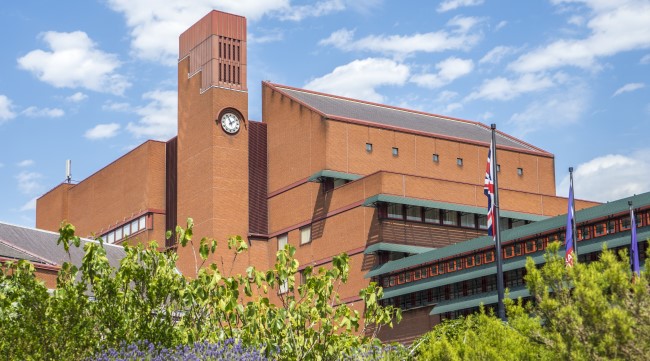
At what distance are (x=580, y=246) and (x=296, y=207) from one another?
26.1 metres

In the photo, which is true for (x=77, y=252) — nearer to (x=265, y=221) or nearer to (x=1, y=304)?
(x=265, y=221)

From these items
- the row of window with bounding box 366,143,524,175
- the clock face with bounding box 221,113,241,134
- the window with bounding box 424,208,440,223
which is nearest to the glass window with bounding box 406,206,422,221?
the window with bounding box 424,208,440,223

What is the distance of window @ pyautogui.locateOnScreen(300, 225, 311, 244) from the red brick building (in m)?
0.12

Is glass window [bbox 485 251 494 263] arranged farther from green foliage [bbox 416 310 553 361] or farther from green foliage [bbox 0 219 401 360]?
green foliage [bbox 416 310 553 361]

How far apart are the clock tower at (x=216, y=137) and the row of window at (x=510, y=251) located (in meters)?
14.9

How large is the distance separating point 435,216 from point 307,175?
981 cm

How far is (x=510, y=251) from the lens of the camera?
60.4 meters

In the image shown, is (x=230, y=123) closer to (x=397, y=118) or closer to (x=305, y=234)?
(x=305, y=234)

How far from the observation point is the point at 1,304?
77.7ft

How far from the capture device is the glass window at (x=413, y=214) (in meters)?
70.9

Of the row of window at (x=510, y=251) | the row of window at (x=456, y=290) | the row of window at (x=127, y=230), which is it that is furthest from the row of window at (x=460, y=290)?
the row of window at (x=127, y=230)

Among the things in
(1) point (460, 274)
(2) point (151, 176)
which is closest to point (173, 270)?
(1) point (460, 274)

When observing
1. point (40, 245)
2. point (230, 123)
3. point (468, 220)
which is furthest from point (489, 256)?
point (230, 123)

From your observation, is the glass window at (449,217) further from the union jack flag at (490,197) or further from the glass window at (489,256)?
the union jack flag at (490,197)
